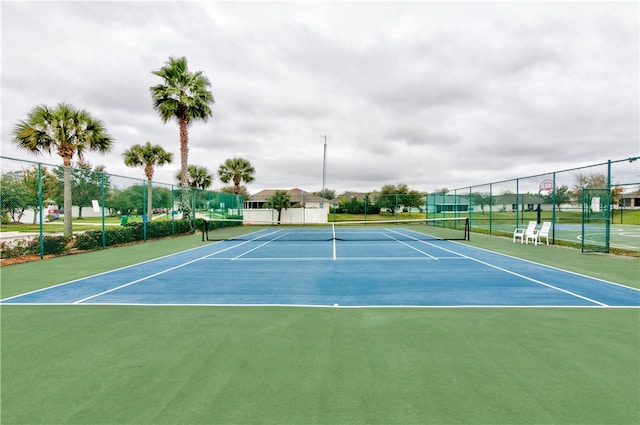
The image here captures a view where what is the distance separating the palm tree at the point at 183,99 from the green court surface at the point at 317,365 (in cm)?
1946

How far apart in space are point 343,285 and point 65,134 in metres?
13.6

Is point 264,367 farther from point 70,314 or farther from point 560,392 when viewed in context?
point 70,314

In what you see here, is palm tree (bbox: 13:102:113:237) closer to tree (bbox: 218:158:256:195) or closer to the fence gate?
the fence gate

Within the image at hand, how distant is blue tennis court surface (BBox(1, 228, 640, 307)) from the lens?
236 inches

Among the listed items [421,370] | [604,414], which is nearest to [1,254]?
[421,370]

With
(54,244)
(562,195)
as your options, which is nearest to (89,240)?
(54,244)

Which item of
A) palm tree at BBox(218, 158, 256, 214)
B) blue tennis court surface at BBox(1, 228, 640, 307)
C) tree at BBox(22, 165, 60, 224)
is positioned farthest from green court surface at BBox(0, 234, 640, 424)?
palm tree at BBox(218, 158, 256, 214)

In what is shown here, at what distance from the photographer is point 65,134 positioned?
45.5 ft

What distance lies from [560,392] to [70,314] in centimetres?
644

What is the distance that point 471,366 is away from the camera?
3463 millimetres

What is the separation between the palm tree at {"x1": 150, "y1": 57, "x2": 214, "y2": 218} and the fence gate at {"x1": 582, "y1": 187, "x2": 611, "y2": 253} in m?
21.3

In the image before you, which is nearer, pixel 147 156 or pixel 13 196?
pixel 13 196

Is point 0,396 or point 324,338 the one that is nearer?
point 0,396

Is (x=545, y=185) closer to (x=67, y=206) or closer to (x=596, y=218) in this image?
(x=596, y=218)
